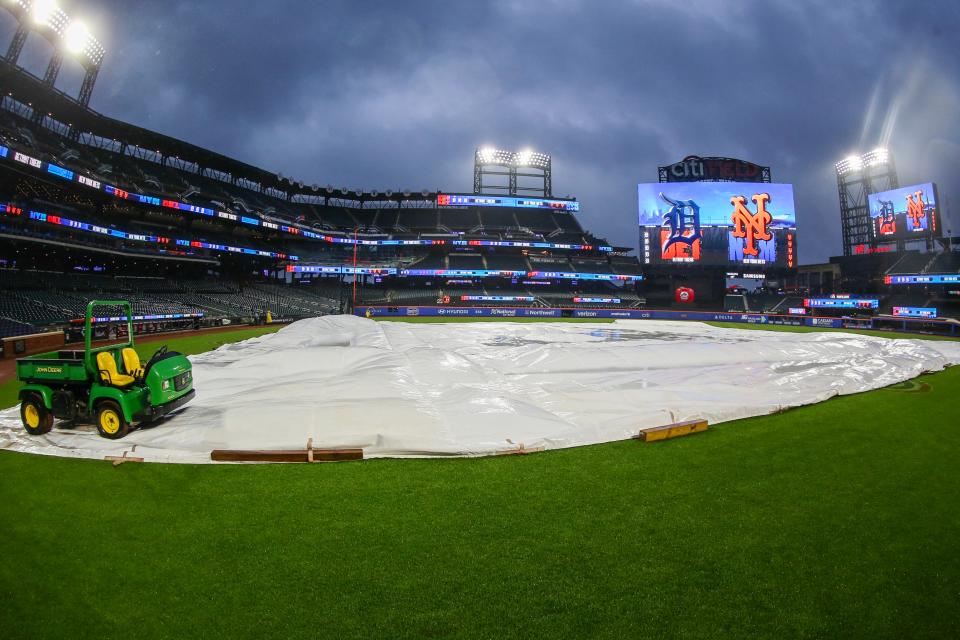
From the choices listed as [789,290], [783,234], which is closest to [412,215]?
[783,234]

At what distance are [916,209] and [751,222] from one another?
17599mm

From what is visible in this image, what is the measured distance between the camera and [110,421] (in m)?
6.59

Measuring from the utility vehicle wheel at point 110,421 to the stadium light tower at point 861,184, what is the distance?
71.2m

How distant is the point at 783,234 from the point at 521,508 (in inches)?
2266

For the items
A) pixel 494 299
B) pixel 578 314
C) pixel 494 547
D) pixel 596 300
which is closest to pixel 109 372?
pixel 494 547

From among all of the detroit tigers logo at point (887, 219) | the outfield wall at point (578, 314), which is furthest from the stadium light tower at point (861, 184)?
the outfield wall at point (578, 314)

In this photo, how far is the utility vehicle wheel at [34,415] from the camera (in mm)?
6734

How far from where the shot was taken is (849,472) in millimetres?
5590

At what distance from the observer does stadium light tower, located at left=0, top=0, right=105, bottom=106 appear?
93.7 feet

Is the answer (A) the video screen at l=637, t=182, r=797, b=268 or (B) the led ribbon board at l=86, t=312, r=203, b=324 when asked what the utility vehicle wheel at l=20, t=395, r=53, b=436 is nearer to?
(B) the led ribbon board at l=86, t=312, r=203, b=324

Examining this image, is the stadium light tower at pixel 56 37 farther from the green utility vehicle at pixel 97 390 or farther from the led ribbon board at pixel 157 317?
the green utility vehicle at pixel 97 390

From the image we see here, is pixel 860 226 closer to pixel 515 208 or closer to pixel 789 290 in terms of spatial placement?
pixel 789 290

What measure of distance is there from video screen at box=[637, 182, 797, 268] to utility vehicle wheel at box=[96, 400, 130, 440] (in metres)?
50.2

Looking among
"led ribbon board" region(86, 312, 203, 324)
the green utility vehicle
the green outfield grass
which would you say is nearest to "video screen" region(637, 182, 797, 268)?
"led ribbon board" region(86, 312, 203, 324)
